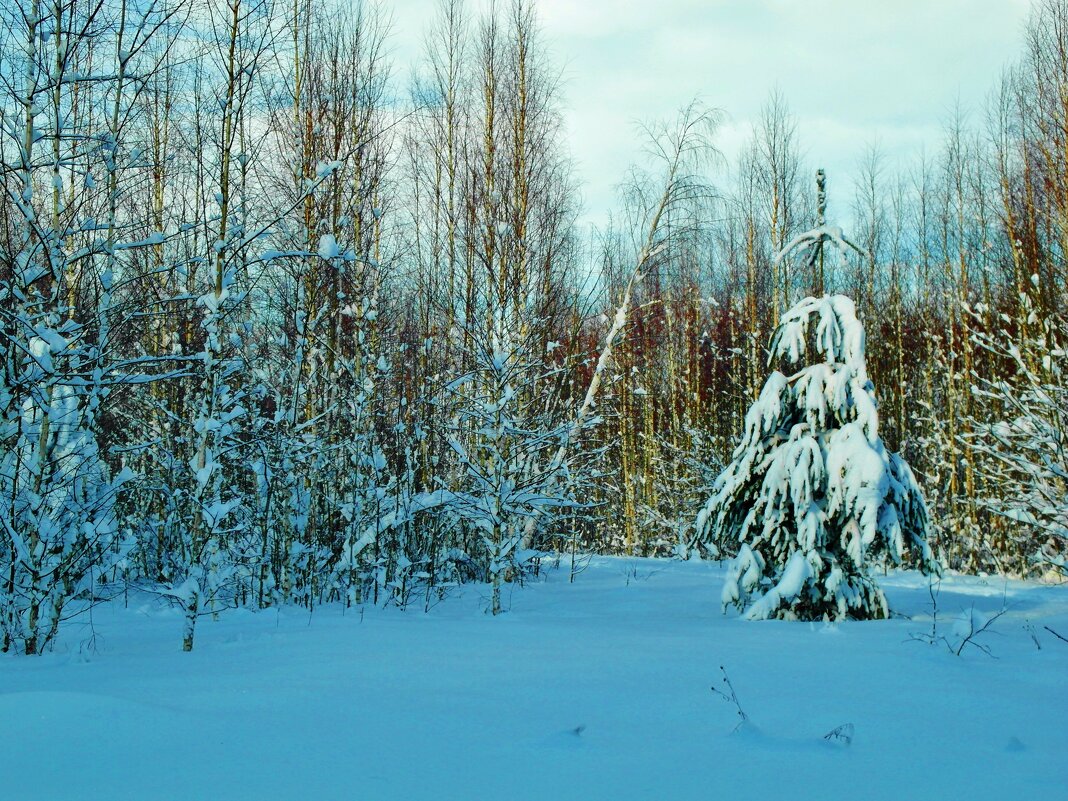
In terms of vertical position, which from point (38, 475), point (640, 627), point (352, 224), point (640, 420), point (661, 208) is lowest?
point (640, 627)

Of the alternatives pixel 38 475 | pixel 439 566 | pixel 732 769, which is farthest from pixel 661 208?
pixel 732 769

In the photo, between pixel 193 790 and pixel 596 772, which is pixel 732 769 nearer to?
pixel 596 772

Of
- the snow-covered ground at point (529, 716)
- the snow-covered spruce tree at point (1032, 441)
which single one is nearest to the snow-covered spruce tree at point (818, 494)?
the snow-covered ground at point (529, 716)

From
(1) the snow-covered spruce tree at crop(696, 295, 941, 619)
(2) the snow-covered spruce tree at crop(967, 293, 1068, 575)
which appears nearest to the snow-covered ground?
(1) the snow-covered spruce tree at crop(696, 295, 941, 619)

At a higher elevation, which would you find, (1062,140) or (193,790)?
(1062,140)

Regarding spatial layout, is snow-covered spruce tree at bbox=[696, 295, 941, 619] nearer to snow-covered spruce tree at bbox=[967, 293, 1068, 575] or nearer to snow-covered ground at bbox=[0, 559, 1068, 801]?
snow-covered ground at bbox=[0, 559, 1068, 801]

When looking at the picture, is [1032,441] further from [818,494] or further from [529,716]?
[529,716]

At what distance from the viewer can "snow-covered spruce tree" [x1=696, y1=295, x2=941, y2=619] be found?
19.3 ft

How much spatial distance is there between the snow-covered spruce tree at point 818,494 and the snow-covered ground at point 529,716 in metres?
0.66

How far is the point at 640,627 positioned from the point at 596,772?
3.32 m

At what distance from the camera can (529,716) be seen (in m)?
3.08

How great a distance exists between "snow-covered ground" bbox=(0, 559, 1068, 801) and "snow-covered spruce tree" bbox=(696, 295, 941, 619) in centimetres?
66

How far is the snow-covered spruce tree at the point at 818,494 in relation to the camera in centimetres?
588

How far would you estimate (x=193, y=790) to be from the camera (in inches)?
89.7
